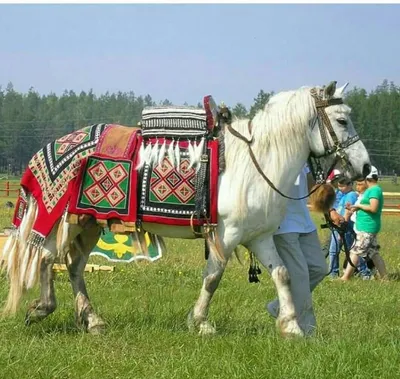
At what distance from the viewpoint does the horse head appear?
5867mm

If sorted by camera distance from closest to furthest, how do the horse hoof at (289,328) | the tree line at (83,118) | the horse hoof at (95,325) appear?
the horse hoof at (289,328), the horse hoof at (95,325), the tree line at (83,118)

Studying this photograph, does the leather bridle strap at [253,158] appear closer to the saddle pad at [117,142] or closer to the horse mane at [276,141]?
the horse mane at [276,141]

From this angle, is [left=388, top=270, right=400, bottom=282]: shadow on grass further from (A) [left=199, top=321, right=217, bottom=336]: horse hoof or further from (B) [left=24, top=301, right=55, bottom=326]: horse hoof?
(B) [left=24, top=301, right=55, bottom=326]: horse hoof

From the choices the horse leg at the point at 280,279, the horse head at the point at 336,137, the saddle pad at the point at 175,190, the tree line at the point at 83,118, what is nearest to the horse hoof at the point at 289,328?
the horse leg at the point at 280,279

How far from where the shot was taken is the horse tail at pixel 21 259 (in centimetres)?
618

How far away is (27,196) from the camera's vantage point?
251 inches

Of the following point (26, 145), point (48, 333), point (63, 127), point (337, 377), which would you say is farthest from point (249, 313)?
point (63, 127)

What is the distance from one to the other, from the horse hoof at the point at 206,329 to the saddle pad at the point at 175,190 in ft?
2.68

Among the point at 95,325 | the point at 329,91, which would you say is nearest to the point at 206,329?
the point at 95,325

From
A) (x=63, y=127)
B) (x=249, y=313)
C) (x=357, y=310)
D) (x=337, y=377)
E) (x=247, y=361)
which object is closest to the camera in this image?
(x=337, y=377)

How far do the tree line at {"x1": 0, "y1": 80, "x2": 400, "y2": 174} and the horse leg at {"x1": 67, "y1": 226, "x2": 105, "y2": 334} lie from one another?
192ft

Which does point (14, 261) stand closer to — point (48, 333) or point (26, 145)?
point (48, 333)

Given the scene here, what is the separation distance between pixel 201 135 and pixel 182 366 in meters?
1.90

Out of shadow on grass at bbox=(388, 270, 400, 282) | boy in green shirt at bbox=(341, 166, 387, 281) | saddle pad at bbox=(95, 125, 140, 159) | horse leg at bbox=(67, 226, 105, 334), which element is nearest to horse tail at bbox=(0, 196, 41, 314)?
horse leg at bbox=(67, 226, 105, 334)
